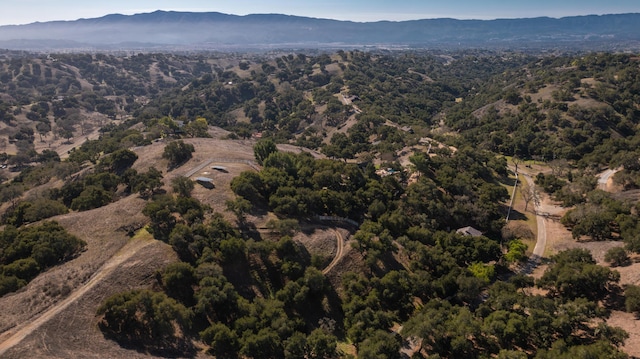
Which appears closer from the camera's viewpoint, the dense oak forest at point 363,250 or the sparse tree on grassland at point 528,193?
the dense oak forest at point 363,250

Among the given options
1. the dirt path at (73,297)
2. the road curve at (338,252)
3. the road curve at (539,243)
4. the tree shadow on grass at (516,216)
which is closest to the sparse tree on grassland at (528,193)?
the road curve at (539,243)

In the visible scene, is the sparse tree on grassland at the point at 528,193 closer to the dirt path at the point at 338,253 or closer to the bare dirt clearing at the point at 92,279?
the bare dirt clearing at the point at 92,279

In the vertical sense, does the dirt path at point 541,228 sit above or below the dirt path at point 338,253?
below

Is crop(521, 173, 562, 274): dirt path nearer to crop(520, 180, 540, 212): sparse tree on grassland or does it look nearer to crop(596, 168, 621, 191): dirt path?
crop(520, 180, 540, 212): sparse tree on grassland

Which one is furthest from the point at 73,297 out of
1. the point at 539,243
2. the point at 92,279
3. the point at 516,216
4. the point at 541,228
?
the point at 516,216

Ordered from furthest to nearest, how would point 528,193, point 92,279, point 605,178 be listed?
point 605,178, point 528,193, point 92,279

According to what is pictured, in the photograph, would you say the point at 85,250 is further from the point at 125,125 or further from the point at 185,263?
the point at 125,125

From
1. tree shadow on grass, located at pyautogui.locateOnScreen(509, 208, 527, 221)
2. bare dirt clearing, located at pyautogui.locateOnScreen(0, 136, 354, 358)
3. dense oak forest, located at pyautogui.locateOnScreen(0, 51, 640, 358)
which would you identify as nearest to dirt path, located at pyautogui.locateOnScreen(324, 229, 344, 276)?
bare dirt clearing, located at pyautogui.locateOnScreen(0, 136, 354, 358)

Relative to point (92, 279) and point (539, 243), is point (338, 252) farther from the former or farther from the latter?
point (539, 243)

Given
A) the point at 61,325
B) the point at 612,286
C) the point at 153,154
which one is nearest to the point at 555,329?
the point at 612,286
